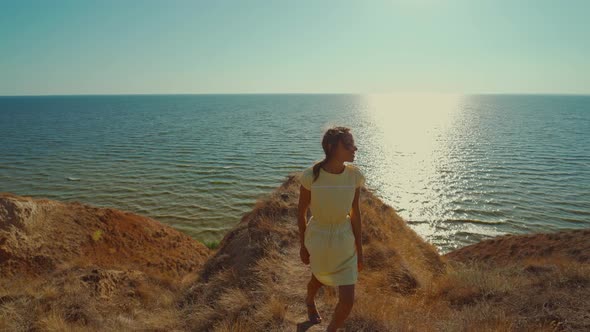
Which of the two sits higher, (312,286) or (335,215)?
(335,215)

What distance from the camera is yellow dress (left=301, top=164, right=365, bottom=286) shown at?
3.47 m

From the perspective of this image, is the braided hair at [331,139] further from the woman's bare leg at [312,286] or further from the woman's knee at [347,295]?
the woman's bare leg at [312,286]

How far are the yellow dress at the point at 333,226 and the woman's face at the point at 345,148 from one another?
19cm

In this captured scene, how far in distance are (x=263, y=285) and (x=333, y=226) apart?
2581mm

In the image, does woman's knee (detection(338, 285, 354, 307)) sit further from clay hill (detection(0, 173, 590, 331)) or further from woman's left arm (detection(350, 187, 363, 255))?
clay hill (detection(0, 173, 590, 331))

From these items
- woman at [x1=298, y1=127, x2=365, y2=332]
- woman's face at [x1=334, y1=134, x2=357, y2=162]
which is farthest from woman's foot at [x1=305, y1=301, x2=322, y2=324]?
woman's face at [x1=334, y1=134, x2=357, y2=162]

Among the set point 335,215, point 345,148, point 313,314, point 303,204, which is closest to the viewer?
point 345,148

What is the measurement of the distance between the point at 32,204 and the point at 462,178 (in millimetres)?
25195

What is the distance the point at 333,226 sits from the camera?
143 inches

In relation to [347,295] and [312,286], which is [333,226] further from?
[312,286]

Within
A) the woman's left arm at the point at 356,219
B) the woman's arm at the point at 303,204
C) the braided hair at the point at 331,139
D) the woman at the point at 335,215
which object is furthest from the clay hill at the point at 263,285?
the braided hair at the point at 331,139

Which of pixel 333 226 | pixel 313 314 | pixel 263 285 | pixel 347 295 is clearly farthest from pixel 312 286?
pixel 263 285

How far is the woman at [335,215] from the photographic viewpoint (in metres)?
3.42

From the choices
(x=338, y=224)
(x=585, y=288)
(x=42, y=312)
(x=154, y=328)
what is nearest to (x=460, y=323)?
(x=338, y=224)
